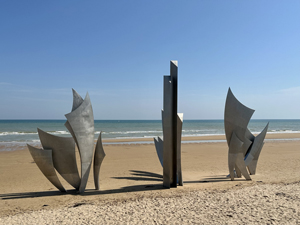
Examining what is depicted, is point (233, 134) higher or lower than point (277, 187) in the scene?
higher

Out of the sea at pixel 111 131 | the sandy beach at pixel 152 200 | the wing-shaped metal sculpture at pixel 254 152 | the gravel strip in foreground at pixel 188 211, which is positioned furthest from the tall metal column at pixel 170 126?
the sea at pixel 111 131

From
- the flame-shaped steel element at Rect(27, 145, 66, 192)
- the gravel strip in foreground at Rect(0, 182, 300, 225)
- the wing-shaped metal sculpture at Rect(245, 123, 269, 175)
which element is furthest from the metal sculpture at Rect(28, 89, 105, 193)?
the wing-shaped metal sculpture at Rect(245, 123, 269, 175)

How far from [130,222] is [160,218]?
1.92 feet

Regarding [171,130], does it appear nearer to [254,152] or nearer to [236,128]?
[236,128]

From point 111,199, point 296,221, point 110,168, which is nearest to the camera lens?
point 296,221

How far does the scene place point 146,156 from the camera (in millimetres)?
13477

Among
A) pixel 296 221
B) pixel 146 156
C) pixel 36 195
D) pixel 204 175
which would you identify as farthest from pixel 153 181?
pixel 146 156

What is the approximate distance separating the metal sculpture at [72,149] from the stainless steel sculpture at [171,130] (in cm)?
192

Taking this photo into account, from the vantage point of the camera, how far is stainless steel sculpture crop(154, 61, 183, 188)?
7043mm

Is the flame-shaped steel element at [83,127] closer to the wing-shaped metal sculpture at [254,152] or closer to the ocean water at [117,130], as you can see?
the wing-shaped metal sculpture at [254,152]

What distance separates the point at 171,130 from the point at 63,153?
3096 millimetres

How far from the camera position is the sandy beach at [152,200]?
4639mm

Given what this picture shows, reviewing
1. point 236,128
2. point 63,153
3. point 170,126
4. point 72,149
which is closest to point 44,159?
point 63,153

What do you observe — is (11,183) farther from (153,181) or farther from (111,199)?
(153,181)
